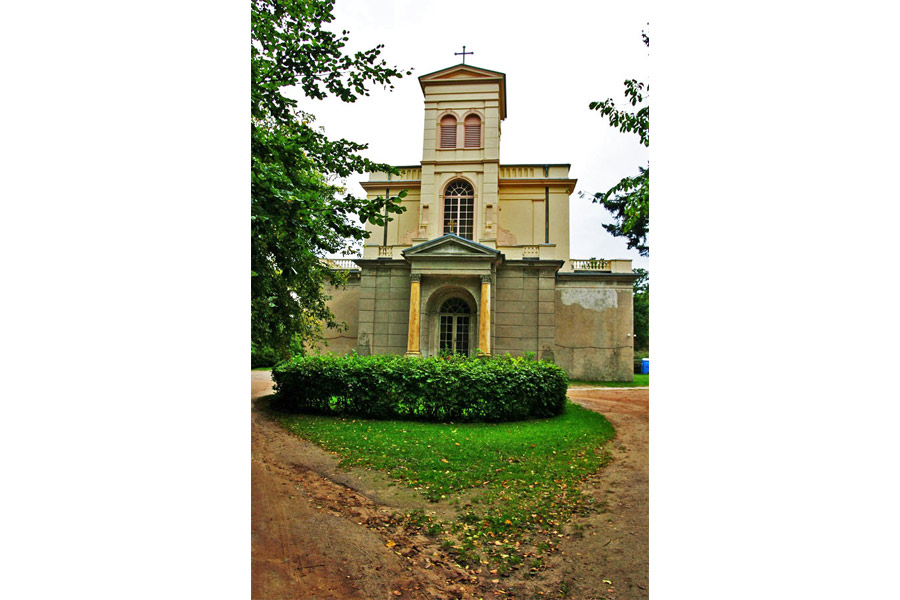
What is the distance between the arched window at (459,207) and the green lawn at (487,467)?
351 inches

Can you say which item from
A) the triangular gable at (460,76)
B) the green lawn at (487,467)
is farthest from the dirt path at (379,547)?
the triangular gable at (460,76)

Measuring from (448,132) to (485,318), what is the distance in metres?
6.55

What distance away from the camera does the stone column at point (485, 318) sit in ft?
41.3

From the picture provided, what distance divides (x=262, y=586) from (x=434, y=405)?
178 inches

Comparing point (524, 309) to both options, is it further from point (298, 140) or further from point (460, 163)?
point (298, 140)

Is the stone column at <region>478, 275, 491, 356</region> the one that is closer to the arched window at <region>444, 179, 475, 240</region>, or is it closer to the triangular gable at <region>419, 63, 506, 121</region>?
the arched window at <region>444, 179, 475, 240</region>

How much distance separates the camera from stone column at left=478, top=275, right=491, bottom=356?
12.6 metres

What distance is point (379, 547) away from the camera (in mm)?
2615

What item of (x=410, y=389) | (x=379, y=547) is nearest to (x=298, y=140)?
(x=379, y=547)

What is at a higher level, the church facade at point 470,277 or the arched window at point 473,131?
the arched window at point 473,131

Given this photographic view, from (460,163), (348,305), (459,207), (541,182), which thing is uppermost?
(460,163)

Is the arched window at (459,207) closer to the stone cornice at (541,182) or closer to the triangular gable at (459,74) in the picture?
the stone cornice at (541,182)
